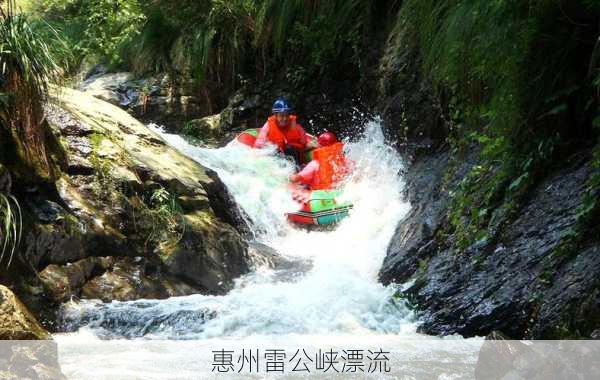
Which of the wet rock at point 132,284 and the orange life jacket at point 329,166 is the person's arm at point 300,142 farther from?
the wet rock at point 132,284

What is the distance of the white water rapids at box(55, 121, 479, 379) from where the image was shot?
380 centimetres

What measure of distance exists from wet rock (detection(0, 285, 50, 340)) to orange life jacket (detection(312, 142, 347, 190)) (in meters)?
4.83

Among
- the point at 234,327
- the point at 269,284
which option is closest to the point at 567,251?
the point at 234,327

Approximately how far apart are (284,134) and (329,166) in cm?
114

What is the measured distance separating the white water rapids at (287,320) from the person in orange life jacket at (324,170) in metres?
0.87

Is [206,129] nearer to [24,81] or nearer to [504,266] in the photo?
[24,81]

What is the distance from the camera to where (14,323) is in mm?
3254

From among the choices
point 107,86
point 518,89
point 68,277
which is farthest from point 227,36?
point 518,89

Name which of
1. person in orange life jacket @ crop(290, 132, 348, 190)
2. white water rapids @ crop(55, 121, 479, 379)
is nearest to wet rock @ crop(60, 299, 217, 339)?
white water rapids @ crop(55, 121, 479, 379)

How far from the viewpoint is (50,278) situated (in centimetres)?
468

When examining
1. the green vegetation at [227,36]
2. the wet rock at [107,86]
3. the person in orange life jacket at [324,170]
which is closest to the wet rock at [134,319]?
the person in orange life jacket at [324,170]

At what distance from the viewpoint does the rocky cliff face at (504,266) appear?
3.29 metres

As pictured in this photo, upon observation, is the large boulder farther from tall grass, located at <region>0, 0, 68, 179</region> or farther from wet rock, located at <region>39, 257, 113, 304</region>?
tall grass, located at <region>0, 0, 68, 179</region>

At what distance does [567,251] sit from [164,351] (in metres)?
2.31
